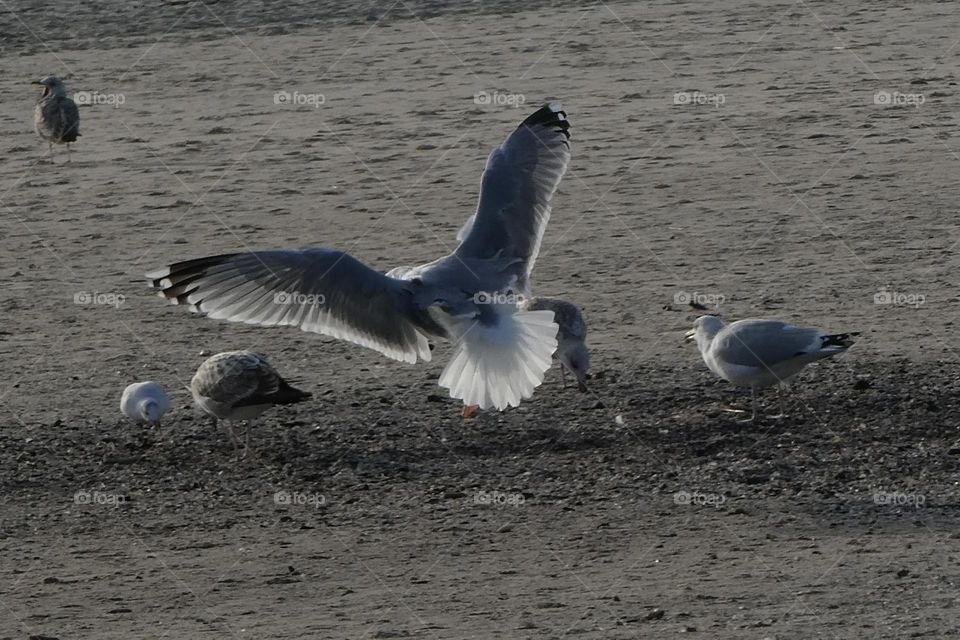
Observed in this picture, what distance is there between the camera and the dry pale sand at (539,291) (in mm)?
7656

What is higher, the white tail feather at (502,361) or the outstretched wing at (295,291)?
the outstretched wing at (295,291)

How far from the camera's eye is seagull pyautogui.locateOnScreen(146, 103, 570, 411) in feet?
29.5

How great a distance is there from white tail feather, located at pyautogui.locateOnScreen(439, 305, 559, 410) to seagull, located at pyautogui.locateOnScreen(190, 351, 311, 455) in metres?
1.06

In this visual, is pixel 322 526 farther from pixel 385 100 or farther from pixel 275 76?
pixel 275 76

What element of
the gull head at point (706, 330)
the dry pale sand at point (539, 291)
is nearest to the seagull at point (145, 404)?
the dry pale sand at point (539, 291)

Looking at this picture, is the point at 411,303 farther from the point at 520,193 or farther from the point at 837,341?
the point at 837,341

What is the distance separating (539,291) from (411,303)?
10.0 feet

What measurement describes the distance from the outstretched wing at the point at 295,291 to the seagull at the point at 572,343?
1.09 metres

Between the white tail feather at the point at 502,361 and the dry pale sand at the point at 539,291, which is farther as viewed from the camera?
the white tail feather at the point at 502,361

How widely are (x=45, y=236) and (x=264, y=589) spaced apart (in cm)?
723

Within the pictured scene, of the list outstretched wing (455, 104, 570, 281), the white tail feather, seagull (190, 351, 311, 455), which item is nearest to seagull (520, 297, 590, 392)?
outstretched wing (455, 104, 570, 281)

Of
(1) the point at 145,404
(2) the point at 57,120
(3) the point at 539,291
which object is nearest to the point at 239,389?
(1) the point at 145,404

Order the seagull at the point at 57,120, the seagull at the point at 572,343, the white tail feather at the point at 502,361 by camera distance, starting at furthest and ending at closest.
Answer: the seagull at the point at 57,120 → the seagull at the point at 572,343 → the white tail feather at the point at 502,361

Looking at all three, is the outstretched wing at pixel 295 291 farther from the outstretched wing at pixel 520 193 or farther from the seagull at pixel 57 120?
the seagull at pixel 57 120
